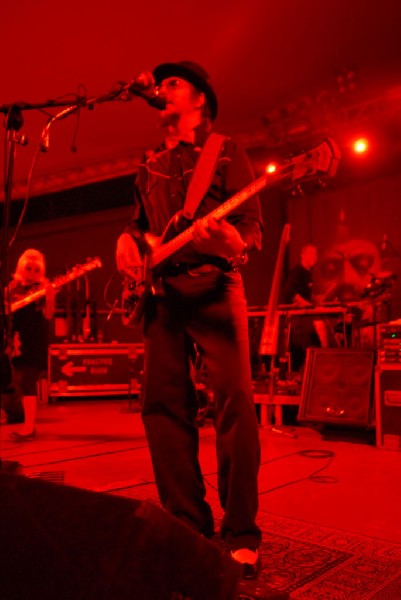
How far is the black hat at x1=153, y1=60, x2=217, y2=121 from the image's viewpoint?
214 cm

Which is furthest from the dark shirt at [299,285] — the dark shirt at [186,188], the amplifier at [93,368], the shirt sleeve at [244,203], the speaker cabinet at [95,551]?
the speaker cabinet at [95,551]

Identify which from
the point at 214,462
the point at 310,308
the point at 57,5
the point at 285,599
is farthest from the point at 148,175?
the point at 57,5

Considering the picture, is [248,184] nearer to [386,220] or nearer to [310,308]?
[310,308]

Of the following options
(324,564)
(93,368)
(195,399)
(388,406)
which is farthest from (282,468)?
(93,368)

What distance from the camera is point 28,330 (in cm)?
503

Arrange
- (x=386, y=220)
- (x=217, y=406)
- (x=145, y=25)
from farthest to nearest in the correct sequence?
(x=386, y=220) < (x=145, y=25) < (x=217, y=406)

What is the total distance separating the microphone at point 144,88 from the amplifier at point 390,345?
2.86 metres

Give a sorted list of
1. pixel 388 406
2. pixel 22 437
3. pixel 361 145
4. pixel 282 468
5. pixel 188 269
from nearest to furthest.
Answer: pixel 188 269 < pixel 282 468 < pixel 388 406 < pixel 22 437 < pixel 361 145

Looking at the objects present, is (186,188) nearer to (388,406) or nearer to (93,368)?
(388,406)

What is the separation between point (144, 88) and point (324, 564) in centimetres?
181

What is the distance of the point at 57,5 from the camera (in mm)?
5918

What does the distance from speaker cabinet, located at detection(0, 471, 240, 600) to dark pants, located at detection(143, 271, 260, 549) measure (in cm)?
83

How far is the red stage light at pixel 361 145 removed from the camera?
8031mm

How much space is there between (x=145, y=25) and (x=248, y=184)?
5.20m
